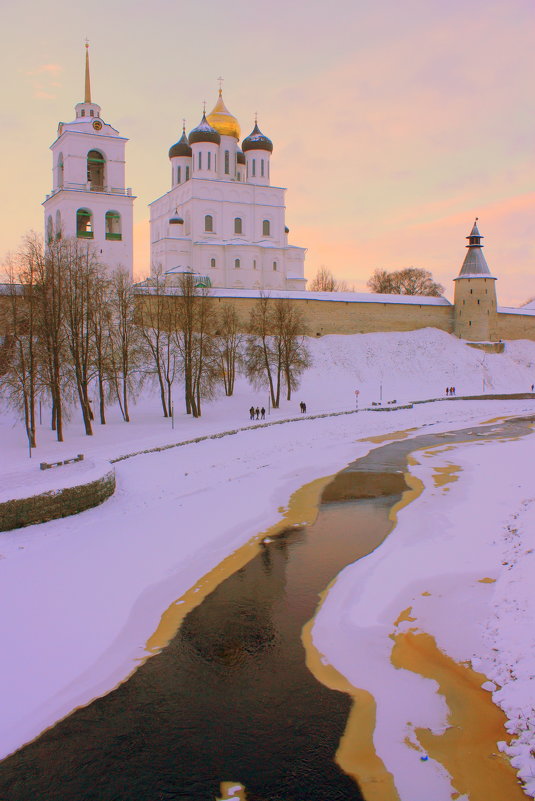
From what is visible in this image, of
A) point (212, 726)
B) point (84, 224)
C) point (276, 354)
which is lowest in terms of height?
point (212, 726)

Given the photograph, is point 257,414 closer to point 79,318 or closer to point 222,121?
point 79,318

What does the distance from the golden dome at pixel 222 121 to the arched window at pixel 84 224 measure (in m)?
21.4

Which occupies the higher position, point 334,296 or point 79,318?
point 334,296

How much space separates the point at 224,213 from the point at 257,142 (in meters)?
6.42

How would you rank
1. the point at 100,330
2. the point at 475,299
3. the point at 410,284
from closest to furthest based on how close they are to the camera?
the point at 100,330, the point at 475,299, the point at 410,284

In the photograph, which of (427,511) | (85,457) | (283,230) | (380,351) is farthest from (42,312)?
(283,230)

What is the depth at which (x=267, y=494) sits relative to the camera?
53.1ft

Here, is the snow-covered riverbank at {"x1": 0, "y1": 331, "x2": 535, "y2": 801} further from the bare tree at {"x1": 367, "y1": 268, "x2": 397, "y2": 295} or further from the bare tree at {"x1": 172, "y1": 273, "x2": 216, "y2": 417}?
the bare tree at {"x1": 367, "y1": 268, "x2": 397, "y2": 295}

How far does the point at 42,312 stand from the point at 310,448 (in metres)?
9.91

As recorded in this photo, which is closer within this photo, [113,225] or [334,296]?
[113,225]

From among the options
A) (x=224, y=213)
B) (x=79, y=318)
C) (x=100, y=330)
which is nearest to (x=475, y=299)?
(x=224, y=213)

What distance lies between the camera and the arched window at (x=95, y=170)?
117ft

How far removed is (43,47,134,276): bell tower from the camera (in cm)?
3462

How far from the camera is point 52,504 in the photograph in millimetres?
13516
